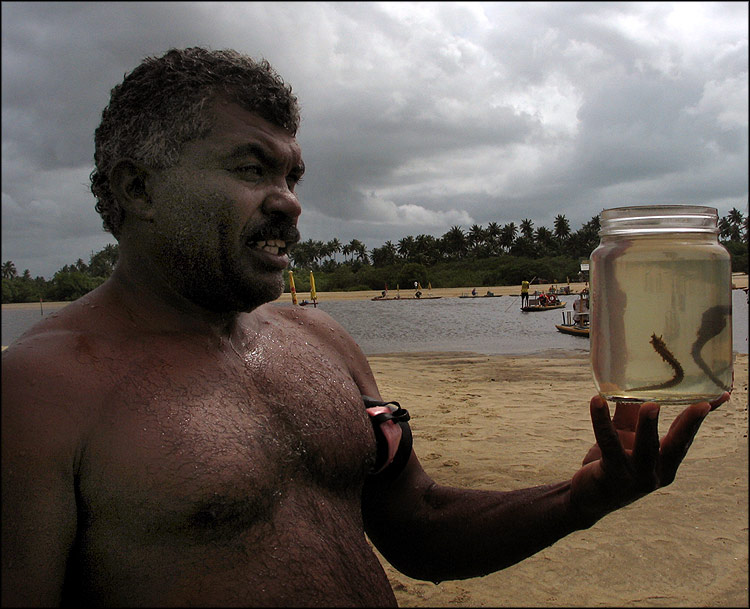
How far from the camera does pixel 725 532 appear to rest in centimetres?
482

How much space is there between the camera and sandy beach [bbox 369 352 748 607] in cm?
395

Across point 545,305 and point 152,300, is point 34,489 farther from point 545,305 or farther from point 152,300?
point 545,305

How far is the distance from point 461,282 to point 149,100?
73512 millimetres

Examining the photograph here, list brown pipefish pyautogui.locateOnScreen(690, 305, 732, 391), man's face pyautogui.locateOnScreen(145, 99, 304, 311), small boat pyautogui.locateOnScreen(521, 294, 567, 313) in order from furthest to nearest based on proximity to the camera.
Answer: small boat pyautogui.locateOnScreen(521, 294, 567, 313)
man's face pyautogui.locateOnScreen(145, 99, 304, 311)
brown pipefish pyautogui.locateOnScreen(690, 305, 732, 391)

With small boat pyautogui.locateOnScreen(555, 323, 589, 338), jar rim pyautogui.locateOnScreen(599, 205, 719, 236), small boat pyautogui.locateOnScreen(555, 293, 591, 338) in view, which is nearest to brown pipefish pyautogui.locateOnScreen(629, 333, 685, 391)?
jar rim pyautogui.locateOnScreen(599, 205, 719, 236)

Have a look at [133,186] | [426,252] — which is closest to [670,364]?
[133,186]

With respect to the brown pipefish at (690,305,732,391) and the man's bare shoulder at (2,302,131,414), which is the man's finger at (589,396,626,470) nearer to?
the brown pipefish at (690,305,732,391)

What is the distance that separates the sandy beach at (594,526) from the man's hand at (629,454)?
0.18 meters

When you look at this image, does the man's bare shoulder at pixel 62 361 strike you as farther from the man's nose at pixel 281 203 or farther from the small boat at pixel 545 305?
the small boat at pixel 545 305

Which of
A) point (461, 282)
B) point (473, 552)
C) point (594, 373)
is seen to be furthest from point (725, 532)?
point (461, 282)

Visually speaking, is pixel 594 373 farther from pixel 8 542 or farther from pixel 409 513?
pixel 8 542

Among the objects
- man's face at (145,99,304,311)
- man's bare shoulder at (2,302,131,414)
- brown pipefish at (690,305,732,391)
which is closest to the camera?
man's bare shoulder at (2,302,131,414)

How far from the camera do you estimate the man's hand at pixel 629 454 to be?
149 centimetres

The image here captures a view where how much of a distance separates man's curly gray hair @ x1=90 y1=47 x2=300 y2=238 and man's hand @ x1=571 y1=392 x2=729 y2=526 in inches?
46.4
